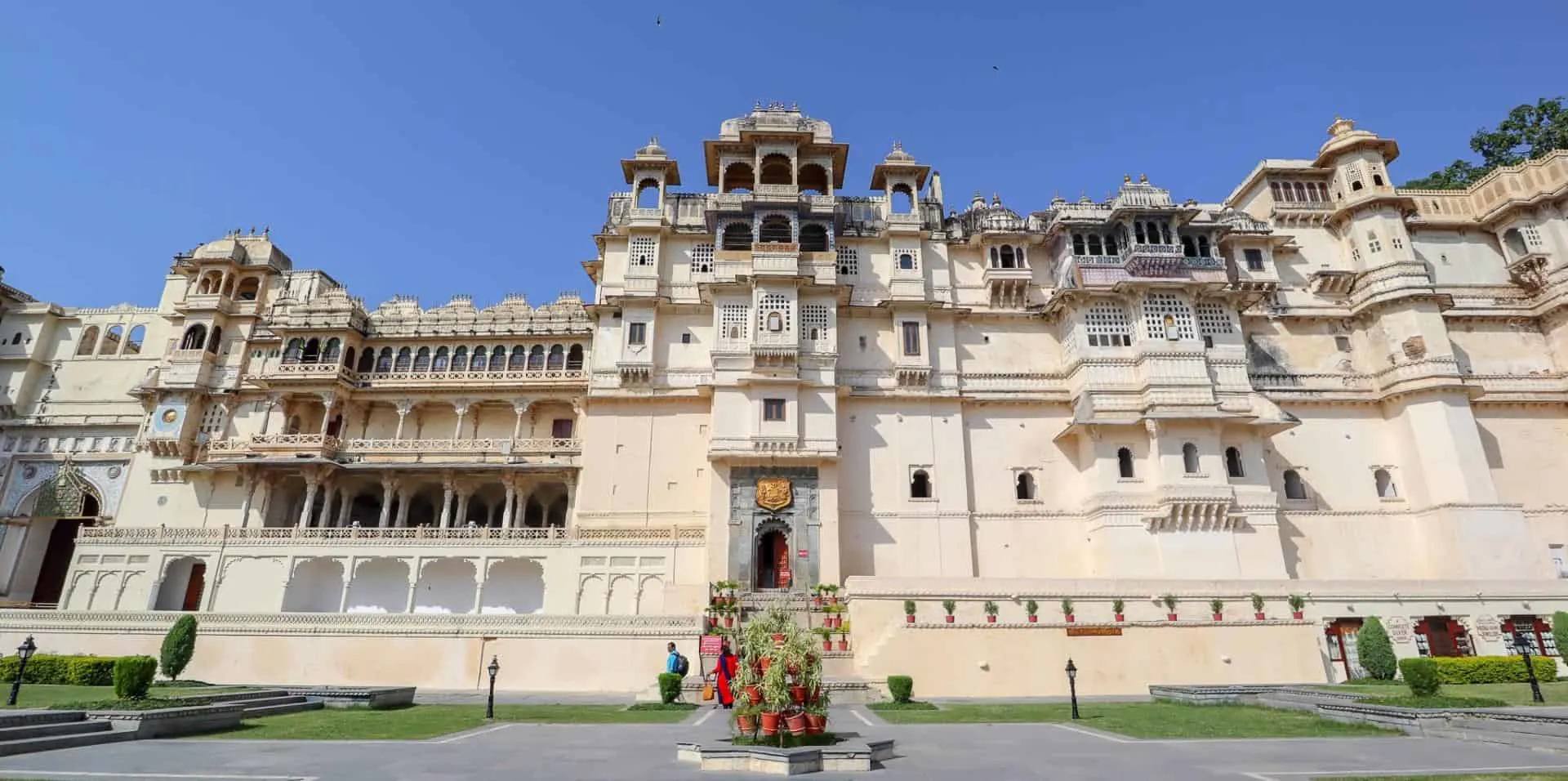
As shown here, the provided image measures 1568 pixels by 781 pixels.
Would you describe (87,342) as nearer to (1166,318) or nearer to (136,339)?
(136,339)

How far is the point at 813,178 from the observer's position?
38844 millimetres

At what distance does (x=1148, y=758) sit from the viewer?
10.4 metres

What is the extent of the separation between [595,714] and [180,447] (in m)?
31.4

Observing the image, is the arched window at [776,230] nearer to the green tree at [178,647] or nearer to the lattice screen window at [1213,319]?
the lattice screen window at [1213,319]

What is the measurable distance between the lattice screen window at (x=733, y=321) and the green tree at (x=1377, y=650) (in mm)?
23252

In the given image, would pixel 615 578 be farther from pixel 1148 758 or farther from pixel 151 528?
pixel 1148 758

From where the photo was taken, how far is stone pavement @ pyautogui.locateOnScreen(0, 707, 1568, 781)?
29.7 feet

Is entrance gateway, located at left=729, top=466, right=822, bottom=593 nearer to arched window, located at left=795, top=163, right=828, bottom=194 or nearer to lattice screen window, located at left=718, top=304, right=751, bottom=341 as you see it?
lattice screen window, located at left=718, top=304, right=751, bottom=341

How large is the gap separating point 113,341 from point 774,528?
127ft

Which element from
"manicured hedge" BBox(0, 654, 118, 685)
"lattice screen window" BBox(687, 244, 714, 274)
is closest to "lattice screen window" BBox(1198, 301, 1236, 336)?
"lattice screen window" BBox(687, 244, 714, 274)

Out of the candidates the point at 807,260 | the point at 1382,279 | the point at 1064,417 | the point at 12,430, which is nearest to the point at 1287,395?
the point at 1382,279

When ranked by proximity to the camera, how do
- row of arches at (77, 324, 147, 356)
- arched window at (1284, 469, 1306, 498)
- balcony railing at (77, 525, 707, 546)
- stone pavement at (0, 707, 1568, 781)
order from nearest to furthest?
A: stone pavement at (0, 707, 1568, 781) < balcony railing at (77, 525, 707, 546) < arched window at (1284, 469, 1306, 498) < row of arches at (77, 324, 147, 356)

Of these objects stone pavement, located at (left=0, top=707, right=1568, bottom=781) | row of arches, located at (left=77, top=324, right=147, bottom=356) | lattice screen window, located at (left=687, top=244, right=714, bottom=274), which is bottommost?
stone pavement, located at (left=0, top=707, right=1568, bottom=781)

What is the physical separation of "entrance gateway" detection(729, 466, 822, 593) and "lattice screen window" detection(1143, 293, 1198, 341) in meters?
16.4
